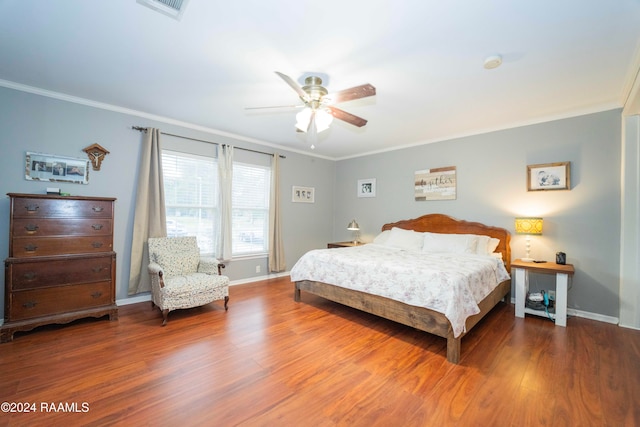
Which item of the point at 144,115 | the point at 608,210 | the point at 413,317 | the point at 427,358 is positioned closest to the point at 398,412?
the point at 427,358

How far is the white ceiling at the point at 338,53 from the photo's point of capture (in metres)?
1.74

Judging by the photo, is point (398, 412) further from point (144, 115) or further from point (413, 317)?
point (144, 115)

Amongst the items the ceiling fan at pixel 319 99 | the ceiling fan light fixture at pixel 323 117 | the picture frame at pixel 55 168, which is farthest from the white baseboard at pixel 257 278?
the ceiling fan light fixture at pixel 323 117

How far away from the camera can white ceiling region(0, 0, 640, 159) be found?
1736mm

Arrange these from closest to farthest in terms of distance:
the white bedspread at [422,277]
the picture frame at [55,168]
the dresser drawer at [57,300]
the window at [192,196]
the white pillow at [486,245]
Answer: the white bedspread at [422,277] < the dresser drawer at [57,300] < the picture frame at [55,168] < the white pillow at [486,245] < the window at [192,196]

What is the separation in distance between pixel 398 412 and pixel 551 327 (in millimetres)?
2441

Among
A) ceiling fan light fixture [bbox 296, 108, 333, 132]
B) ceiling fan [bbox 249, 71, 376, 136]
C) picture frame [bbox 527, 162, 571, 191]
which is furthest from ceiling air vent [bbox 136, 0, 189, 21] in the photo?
picture frame [bbox 527, 162, 571, 191]

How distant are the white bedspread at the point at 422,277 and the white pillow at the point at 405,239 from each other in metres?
0.39

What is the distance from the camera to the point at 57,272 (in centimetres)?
274

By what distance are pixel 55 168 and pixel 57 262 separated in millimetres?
1138

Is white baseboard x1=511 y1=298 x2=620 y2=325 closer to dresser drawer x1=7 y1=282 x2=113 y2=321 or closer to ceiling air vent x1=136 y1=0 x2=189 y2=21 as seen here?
ceiling air vent x1=136 y1=0 x2=189 y2=21

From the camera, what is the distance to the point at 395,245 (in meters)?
4.38

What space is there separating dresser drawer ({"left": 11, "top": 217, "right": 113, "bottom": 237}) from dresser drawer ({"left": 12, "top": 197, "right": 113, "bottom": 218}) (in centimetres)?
5

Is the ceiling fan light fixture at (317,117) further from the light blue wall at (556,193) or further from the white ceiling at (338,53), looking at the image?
the light blue wall at (556,193)
